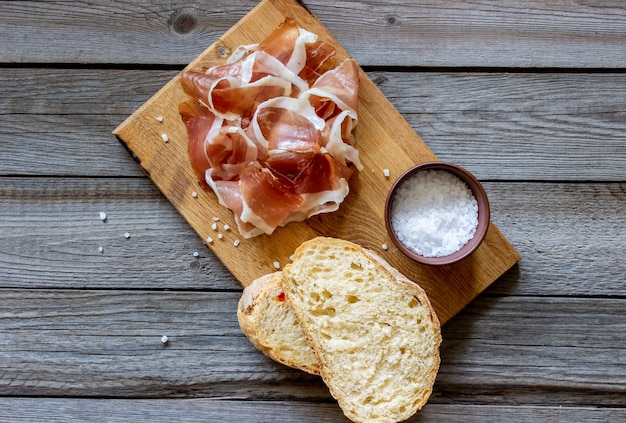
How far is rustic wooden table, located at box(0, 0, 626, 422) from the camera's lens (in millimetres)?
1627

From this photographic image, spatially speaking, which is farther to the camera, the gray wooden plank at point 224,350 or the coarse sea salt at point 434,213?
the gray wooden plank at point 224,350

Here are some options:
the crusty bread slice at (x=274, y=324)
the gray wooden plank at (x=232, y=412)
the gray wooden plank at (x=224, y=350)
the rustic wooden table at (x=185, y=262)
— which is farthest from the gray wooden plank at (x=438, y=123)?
the gray wooden plank at (x=232, y=412)

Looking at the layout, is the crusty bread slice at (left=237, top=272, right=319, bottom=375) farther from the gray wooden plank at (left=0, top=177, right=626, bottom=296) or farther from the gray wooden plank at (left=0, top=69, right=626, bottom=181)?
the gray wooden plank at (left=0, top=69, right=626, bottom=181)

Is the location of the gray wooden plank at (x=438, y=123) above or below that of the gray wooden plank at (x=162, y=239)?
above

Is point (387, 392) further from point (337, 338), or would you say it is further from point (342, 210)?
point (342, 210)

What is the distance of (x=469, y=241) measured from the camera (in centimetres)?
146

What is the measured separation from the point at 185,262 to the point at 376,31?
83 cm

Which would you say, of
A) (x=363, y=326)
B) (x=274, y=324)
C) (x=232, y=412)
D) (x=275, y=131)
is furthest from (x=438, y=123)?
(x=232, y=412)

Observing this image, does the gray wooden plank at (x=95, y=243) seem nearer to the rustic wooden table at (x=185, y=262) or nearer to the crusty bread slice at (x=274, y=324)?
the rustic wooden table at (x=185, y=262)

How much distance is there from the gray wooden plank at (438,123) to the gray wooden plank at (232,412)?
635mm

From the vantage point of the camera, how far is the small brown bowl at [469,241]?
1.44m

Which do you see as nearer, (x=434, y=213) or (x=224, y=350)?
(x=434, y=213)

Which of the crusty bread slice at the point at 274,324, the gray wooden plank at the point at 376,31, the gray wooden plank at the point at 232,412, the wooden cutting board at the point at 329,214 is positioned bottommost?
the gray wooden plank at the point at 232,412

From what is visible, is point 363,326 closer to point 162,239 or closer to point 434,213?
point 434,213
